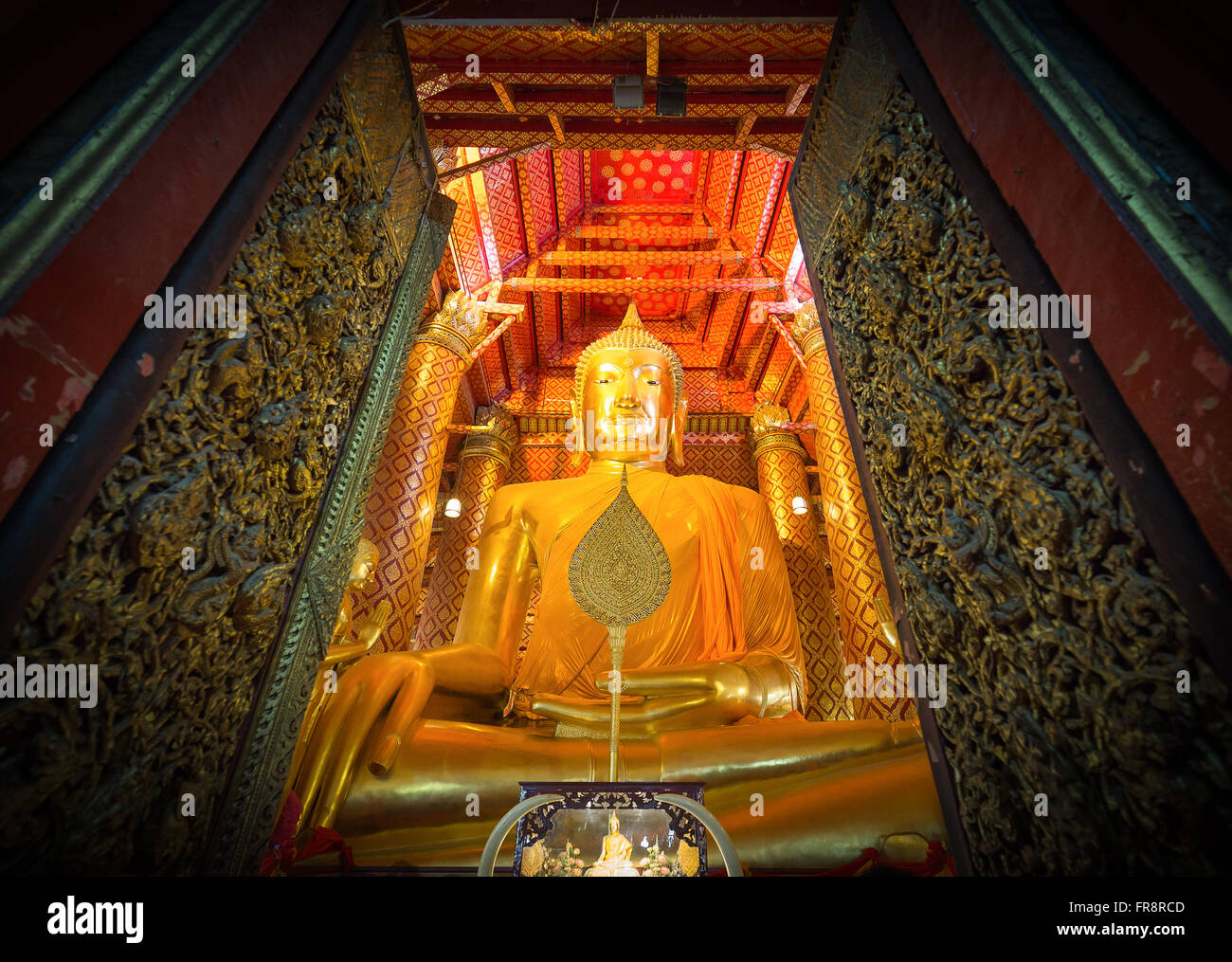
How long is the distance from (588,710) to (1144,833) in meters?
2.34

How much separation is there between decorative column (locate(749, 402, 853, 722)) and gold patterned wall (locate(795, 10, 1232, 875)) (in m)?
4.33

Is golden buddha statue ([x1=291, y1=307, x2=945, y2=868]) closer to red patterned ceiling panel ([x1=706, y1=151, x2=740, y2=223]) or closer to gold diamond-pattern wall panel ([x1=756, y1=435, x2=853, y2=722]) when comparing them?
gold diamond-pattern wall panel ([x1=756, y1=435, x2=853, y2=722])

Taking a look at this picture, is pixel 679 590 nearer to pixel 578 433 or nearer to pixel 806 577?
pixel 578 433

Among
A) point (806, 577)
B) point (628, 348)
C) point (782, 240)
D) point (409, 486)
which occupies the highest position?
point (782, 240)

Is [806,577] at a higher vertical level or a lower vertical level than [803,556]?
lower

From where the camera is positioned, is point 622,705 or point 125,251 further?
point 622,705

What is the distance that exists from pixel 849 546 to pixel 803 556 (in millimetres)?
2170

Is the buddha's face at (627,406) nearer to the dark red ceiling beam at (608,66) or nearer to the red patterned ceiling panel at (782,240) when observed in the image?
the dark red ceiling beam at (608,66)

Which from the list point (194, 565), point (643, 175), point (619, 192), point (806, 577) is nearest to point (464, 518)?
point (806, 577)

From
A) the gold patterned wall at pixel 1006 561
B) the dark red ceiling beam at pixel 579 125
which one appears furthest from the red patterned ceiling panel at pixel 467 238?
the gold patterned wall at pixel 1006 561

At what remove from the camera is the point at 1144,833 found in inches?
39.6

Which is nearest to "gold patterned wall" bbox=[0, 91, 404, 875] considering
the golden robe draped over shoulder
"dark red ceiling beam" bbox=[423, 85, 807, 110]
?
"dark red ceiling beam" bbox=[423, 85, 807, 110]

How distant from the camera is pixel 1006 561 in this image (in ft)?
4.58

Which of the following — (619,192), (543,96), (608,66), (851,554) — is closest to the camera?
(608,66)
